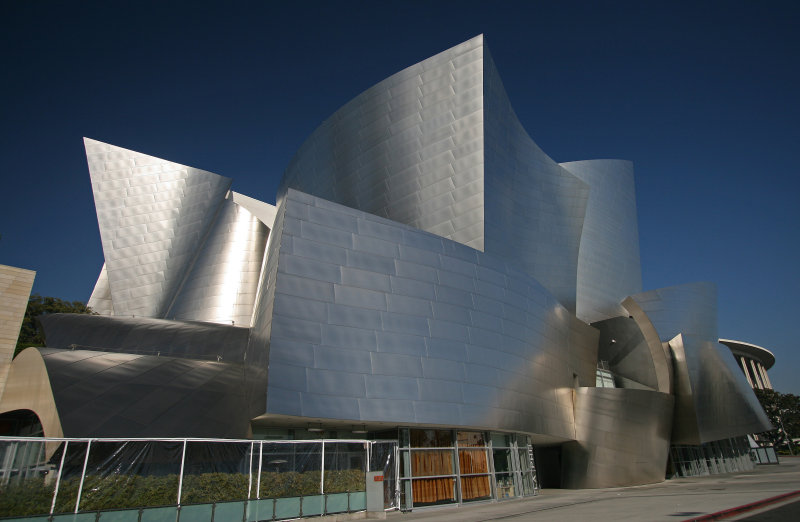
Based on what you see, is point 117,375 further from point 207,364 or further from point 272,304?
point 272,304

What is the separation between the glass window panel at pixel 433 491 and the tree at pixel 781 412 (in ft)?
199

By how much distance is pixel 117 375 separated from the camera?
52.1ft

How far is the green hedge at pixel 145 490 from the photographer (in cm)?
961

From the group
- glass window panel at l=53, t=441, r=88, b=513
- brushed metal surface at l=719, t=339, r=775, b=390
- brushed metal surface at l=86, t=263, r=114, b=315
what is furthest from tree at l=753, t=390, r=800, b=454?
glass window panel at l=53, t=441, r=88, b=513

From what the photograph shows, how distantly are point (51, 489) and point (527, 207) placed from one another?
75.5 feet

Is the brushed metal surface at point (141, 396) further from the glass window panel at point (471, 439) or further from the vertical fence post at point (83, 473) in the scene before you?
the glass window panel at point (471, 439)

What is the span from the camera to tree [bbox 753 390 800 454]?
204 feet

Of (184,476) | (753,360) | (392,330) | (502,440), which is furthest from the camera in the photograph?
(753,360)

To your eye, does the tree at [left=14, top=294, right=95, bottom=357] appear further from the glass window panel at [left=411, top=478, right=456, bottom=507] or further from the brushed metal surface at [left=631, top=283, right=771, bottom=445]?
the brushed metal surface at [left=631, top=283, right=771, bottom=445]

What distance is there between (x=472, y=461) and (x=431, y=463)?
195cm

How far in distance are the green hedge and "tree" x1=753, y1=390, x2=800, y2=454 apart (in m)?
66.7

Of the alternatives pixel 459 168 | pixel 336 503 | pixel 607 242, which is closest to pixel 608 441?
pixel 459 168

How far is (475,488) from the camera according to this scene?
A: 59.5 ft

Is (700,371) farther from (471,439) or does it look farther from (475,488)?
(475,488)
